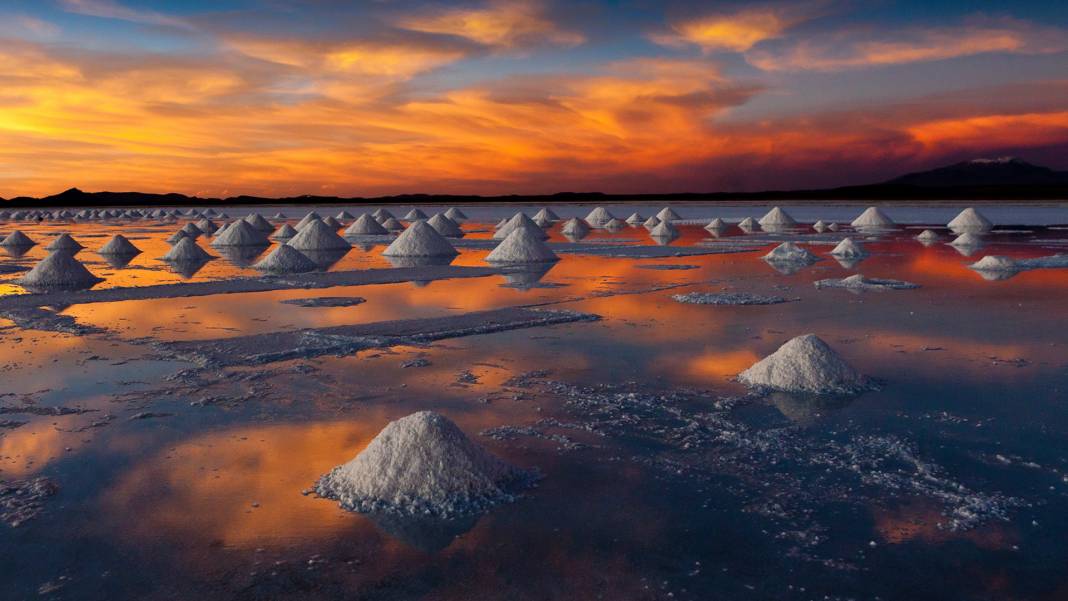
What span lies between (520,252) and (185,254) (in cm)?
721

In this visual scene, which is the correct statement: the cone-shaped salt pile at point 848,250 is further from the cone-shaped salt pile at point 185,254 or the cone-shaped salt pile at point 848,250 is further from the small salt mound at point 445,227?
the small salt mound at point 445,227

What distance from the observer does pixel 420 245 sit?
17188mm

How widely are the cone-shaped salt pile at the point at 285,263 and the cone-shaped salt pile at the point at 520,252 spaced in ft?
11.6

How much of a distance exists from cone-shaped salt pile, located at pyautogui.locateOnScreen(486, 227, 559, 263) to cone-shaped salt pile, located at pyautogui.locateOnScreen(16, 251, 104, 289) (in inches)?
277

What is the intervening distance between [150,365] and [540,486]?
392 cm

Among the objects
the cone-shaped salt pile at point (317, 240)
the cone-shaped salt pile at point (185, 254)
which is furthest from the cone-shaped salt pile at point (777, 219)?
the cone-shaped salt pile at point (185, 254)

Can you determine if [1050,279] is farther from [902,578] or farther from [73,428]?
[73,428]

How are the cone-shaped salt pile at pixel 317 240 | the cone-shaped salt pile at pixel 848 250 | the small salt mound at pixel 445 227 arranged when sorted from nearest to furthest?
the cone-shaped salt pile at pixel 848 250
the cone-shaped salt pile at pixel 317 240
the small salt mound at pixel 445 227

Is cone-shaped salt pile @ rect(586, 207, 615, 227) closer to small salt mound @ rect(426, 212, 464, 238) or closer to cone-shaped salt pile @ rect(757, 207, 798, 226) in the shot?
cone-shaped salt pile @ rect(757, 207, 798, 226)

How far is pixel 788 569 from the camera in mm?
2730

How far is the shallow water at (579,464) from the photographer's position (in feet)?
8.90

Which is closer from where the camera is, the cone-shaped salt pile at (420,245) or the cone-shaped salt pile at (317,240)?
the cone-shaped salt pile at (420,245)

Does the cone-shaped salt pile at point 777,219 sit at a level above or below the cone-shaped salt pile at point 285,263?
below

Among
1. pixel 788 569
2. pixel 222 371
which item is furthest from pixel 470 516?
pixel 222 371
